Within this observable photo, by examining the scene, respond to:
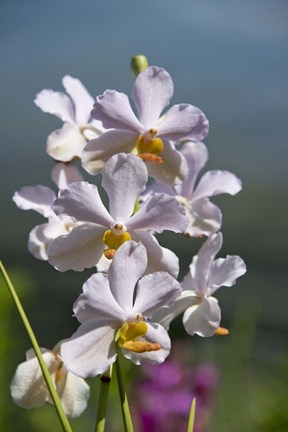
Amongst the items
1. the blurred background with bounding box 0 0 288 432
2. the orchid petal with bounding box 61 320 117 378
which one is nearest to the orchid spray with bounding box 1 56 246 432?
the orchid petal with bounding box 61 320 117 378

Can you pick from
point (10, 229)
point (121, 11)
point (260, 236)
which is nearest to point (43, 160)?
point (10, 229)

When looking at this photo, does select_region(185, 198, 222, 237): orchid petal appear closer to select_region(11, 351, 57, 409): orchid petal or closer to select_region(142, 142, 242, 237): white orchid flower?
select_region(142, 142, 242, 237): white orchid flower

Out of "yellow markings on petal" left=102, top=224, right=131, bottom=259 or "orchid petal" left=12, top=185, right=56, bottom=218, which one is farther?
"orchid petal" left=12, top=185, right=56, bottom=218

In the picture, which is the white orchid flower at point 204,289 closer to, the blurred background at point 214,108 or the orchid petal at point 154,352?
the orchid petal at point 154,352

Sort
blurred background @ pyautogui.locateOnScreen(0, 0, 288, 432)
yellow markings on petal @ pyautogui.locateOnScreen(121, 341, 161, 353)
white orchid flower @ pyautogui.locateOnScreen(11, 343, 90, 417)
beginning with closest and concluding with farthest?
yellow markings on petal @ pyautogui.locateOnScreen(121, 341, 161, 353) < white orchid flower @ pyautogui.locateOnScreen(11, 343, 90, 417) < blurred background @ pyautogui.locateOnScreen(0, 0, 288, 432)

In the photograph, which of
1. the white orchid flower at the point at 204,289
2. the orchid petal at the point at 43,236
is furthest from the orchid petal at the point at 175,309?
the orchid petal at the point at 43,236

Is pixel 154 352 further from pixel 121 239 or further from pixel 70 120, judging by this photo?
pixel 70 120

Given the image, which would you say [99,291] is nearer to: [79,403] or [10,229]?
[79,403]
